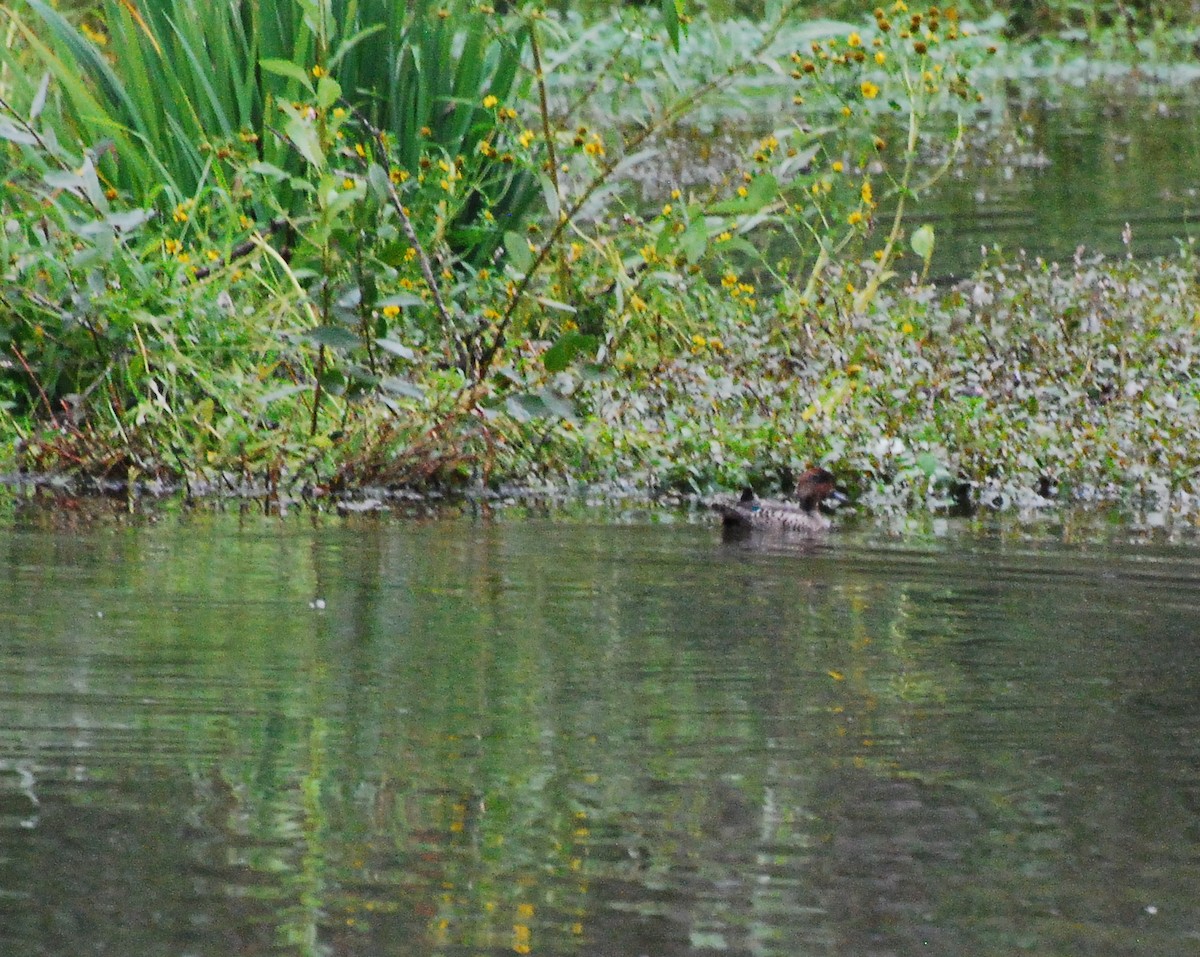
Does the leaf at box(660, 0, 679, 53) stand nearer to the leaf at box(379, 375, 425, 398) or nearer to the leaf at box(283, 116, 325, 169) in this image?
the leaf at box(283, 116, 325, 169)

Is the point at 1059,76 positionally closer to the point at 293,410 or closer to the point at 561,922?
the point at 293,410

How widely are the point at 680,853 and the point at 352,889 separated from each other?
55 centimetres

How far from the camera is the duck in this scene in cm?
779

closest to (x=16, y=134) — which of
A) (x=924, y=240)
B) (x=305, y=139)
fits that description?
(x=305, y=139)

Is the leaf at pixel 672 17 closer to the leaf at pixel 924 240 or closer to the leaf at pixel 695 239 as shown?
the leaf at pixel 695 239

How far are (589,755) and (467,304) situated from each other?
18.4 feet

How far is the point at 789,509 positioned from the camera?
7.95 m

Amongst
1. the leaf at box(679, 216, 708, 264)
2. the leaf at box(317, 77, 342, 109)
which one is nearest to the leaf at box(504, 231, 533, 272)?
the leaf at box(679, 216, 708, 264)

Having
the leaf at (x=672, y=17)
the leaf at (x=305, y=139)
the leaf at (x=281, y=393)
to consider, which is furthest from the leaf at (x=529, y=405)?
the leaf at (x=672, y=17)

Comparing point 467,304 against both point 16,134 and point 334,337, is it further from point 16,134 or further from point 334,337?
point 16,134

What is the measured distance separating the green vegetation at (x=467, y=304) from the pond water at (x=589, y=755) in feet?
5.54

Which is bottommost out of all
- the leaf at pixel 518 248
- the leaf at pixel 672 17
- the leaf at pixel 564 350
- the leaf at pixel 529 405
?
the leaf at pixel 529 405

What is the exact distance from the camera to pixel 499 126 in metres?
9.66

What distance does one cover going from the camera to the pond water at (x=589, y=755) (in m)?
3.67
